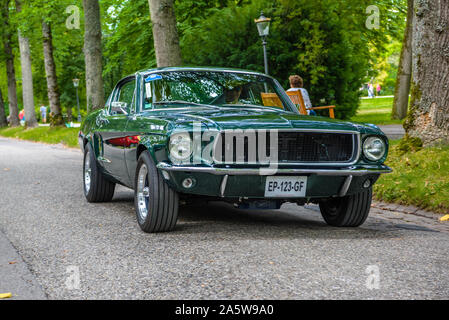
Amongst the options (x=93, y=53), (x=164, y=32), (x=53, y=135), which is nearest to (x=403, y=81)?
(x=93, y=53)

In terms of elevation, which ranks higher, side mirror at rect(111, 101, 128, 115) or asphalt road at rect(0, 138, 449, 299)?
side mirror at rect(111, 101, 128, 115)

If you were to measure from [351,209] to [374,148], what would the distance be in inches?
25.4

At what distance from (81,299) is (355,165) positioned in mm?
2831

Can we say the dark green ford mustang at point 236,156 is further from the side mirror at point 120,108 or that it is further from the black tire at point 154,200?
the side mirror at point 120,108

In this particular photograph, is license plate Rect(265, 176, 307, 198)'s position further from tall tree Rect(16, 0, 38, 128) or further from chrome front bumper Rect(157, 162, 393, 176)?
tall tree Rect(16, 0, 38, 128)

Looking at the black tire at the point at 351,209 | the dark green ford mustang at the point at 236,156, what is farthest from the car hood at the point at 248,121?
the black tire at the point at 351,209

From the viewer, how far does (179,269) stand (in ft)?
14.2

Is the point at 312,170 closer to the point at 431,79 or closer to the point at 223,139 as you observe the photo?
the point at 223,139

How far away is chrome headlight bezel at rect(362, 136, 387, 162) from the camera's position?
5.66 meters

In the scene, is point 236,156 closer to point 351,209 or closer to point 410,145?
point 351,209

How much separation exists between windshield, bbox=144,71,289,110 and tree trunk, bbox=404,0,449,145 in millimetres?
2963

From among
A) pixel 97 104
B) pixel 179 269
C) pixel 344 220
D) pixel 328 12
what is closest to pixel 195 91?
pixel 344 220

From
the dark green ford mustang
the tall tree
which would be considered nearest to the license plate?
the dark green ford mustang

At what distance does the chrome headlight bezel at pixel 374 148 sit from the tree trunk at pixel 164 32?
8.25 metres
